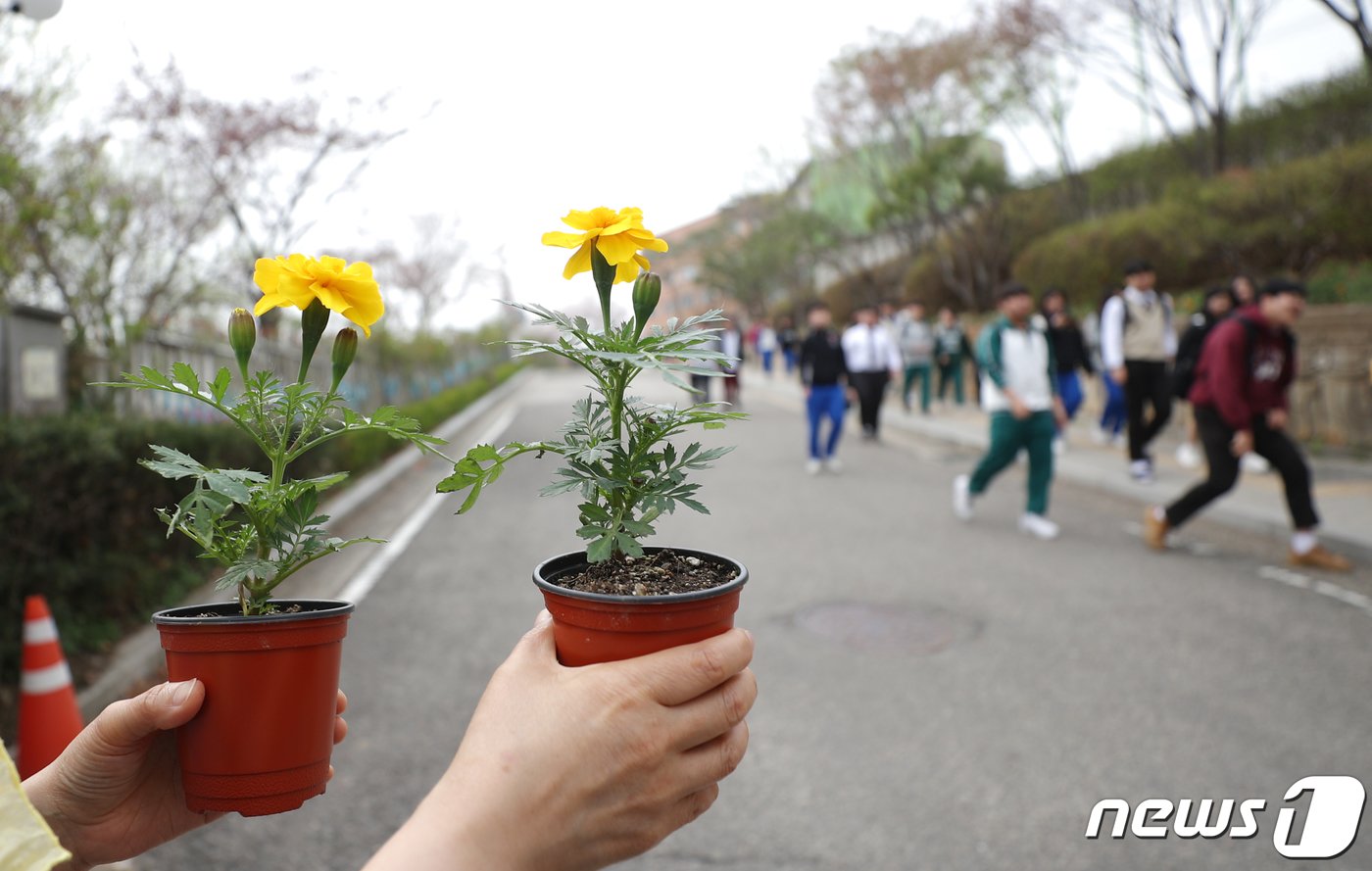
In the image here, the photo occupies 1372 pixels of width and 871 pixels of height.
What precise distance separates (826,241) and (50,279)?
33.3 m

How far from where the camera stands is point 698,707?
3.81ft

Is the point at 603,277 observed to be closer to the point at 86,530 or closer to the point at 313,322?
the point at 313,322

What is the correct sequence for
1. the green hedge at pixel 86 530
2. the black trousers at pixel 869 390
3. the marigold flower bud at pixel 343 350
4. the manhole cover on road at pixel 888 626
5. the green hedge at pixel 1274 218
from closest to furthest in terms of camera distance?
the marigold flower bud at pixel 343 350, the green hedge at pixel 86 530, the manhole cover on road at pixel 888 626, the black trousers at pixel 869 390, the green hedge at pixel 1274 218

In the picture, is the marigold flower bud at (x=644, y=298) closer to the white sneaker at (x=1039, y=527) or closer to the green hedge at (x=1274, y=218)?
the white sneaker at (x=1039, y=527)

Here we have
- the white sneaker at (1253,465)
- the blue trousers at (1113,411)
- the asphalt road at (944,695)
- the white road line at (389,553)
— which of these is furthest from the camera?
the blue trousers at (1113,411)

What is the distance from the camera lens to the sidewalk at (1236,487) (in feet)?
25.3

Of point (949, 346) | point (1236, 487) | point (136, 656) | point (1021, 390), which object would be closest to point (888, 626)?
point (1021, 390)

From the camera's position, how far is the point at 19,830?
90 centimetres

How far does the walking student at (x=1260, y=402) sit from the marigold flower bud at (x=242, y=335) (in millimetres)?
6446

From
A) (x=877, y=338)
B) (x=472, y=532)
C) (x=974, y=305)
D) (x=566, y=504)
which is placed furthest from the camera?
(x=974, y=305)

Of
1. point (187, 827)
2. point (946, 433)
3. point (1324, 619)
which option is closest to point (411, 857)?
point (187, 827)

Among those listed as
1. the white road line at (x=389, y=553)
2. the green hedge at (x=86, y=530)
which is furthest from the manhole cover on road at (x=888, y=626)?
the green hedge at (x=86, y=530)

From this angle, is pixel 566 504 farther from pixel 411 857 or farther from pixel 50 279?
pixel 411 857

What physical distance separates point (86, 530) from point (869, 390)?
1089cm
